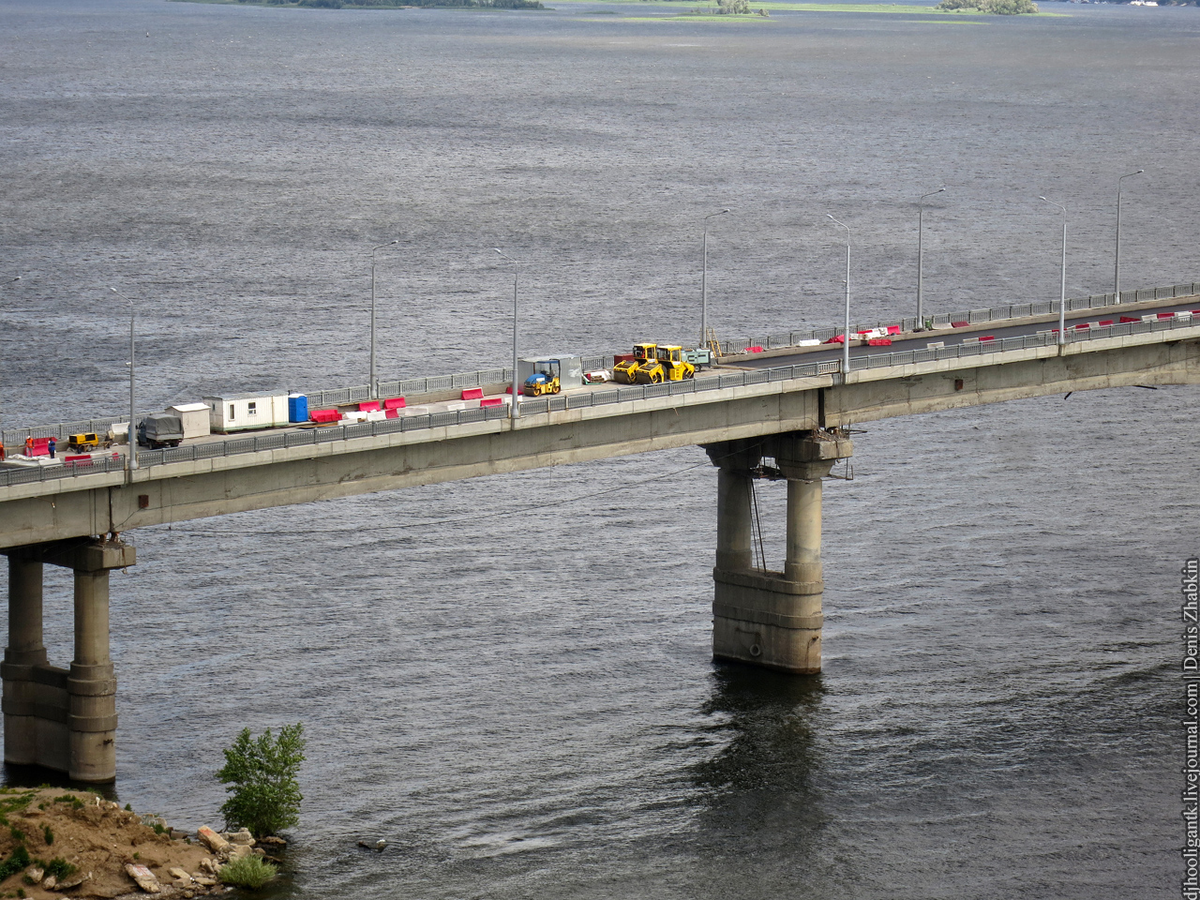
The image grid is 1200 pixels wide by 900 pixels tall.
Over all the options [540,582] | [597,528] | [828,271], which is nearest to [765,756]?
[540,582]

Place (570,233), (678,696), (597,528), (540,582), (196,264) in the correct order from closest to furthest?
1. (678,696)
2. (540,582)
3. (597,528)
4. (196,264)
5. (570,233)

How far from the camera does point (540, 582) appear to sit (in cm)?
9431

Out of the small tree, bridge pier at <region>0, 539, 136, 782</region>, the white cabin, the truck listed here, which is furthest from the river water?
the truck

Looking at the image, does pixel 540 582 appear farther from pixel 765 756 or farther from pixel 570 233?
pixel 570 233

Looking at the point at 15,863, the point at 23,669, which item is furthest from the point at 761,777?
the point at 15,863

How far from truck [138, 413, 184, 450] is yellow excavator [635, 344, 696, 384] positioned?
20592 mm

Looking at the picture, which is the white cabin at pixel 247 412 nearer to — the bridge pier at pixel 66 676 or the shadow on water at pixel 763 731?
the bridge pier at pixel 66 676

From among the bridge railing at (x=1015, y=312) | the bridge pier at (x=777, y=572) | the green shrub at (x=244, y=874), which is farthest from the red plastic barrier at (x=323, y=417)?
the bridge railing at (x=1015, y=312)

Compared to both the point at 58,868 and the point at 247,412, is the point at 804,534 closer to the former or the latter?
the point at 247,412

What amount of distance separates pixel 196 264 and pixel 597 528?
248ft

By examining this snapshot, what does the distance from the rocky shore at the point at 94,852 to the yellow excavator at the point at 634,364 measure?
26.8 m

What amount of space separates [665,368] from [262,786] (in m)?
25.9

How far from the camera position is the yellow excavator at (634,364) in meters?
83.2

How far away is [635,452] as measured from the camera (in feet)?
267
